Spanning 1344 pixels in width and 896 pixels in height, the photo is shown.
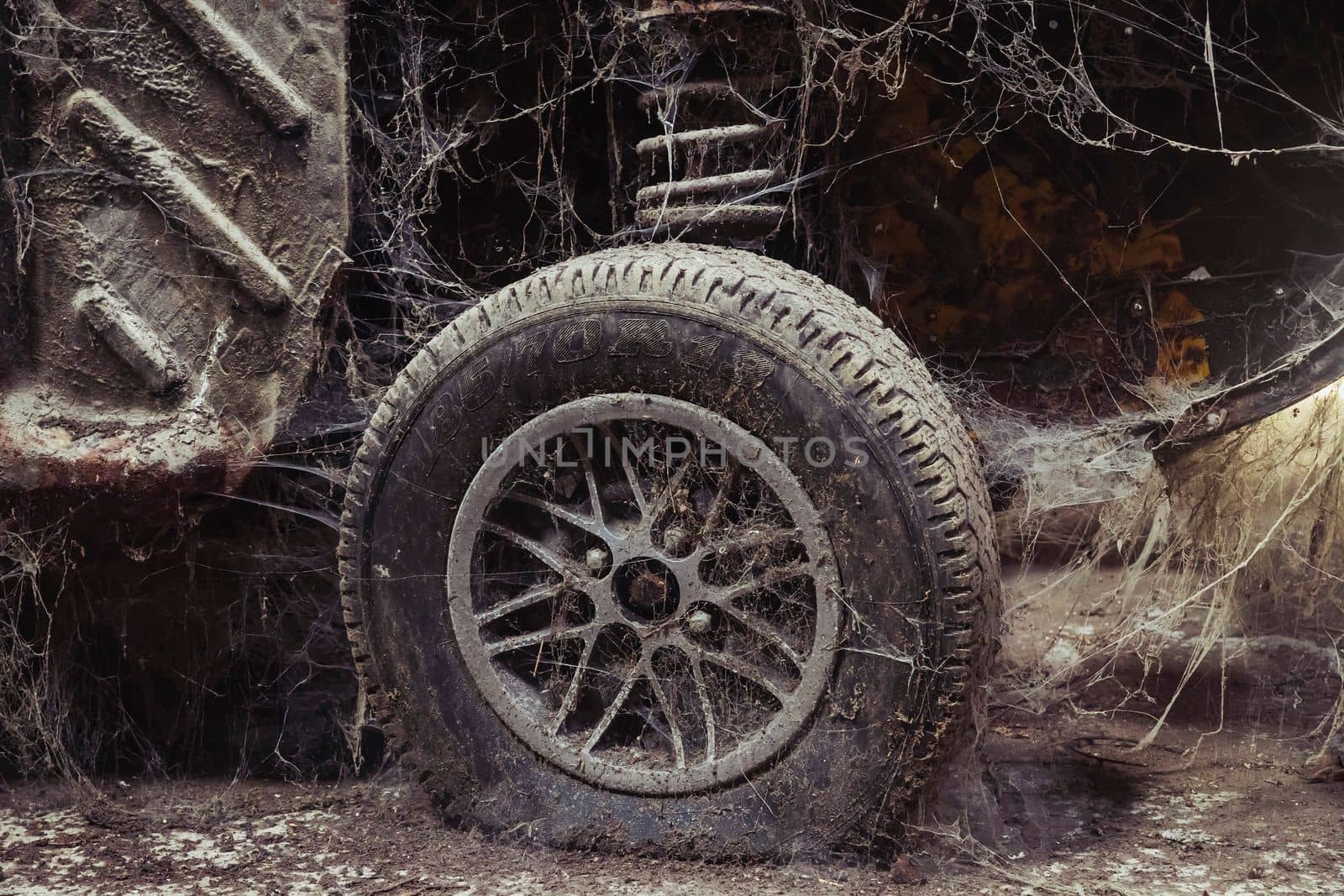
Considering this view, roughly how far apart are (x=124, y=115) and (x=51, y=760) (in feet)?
4.51

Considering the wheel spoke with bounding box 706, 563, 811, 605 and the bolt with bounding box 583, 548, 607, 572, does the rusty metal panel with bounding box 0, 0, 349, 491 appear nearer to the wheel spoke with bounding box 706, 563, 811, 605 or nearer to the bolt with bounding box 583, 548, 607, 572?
the bolt with bounding box 583, 548, 607, 572

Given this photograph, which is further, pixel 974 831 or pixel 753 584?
pixel 974 831

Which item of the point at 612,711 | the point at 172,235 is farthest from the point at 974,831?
the point at 172,235

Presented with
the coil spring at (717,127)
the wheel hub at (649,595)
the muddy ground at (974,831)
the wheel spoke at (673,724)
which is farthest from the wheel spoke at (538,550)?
the coil spring at (717,127)

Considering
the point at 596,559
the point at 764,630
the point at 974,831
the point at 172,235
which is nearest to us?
the point at 764,630

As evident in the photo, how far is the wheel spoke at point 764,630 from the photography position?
2146 millimetres

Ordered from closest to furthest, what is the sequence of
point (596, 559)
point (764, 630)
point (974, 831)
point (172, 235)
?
point (764, 630) < point (596, 559) < point (974, 831) < point (172, 235)

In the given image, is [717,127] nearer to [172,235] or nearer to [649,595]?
[649,595]

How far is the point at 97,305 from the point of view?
2492mm

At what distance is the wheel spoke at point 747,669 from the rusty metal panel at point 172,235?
3.23 ft

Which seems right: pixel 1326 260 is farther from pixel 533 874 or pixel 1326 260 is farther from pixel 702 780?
pixel 533 874

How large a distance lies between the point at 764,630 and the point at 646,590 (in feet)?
0.77

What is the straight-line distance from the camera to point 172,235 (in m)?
2.50

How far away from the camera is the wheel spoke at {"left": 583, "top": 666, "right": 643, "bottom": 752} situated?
7.36 ft
